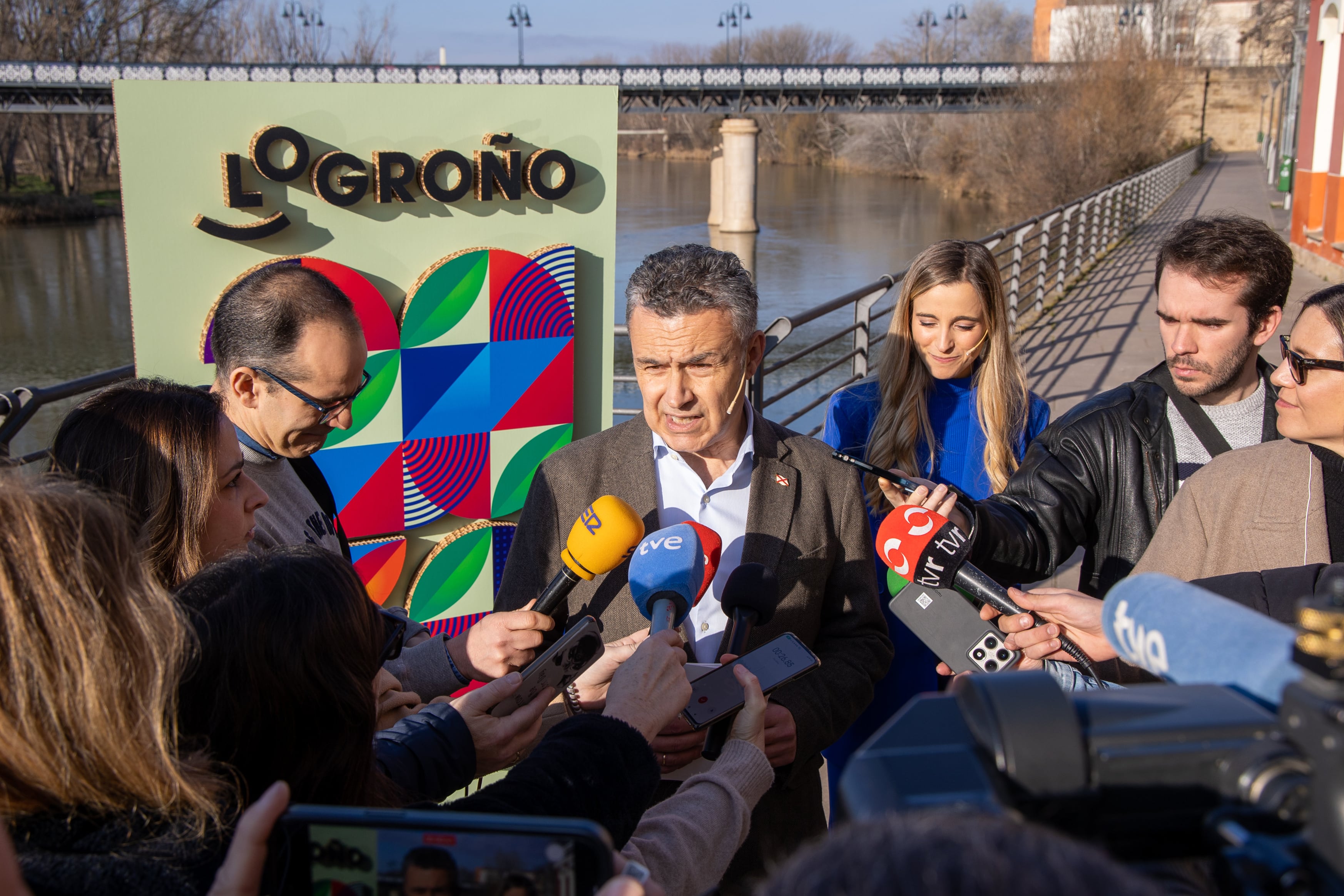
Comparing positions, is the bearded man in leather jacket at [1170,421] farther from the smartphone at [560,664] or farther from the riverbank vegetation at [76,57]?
the riverbank vegetation at [76,57]

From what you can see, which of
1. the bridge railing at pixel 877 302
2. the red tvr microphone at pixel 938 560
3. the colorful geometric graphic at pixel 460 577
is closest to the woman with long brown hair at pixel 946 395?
the bridge railing at pixel 877 302

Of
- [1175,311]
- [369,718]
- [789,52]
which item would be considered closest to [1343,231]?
[1175,311]

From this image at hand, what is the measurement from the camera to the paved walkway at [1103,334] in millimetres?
7461

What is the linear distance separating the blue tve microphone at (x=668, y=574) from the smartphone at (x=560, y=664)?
0.11m

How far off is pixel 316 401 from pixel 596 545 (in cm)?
83

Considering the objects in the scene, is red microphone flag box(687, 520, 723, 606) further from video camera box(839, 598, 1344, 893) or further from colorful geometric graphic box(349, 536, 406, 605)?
colorful geometric graphic box(349, 536, 406, 605)

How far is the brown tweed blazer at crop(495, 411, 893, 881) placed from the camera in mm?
2154

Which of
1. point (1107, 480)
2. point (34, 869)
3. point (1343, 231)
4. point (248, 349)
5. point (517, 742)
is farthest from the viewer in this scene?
point (1343, 231)

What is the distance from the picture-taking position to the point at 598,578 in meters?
2.19

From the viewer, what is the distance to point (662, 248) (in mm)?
11039

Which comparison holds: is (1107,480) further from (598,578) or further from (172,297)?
(172,297)

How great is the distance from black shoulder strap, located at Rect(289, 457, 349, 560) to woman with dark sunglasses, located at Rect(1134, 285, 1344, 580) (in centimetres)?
193

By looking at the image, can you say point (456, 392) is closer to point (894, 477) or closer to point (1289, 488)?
point (894, 477)

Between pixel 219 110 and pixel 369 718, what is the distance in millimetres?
2239
